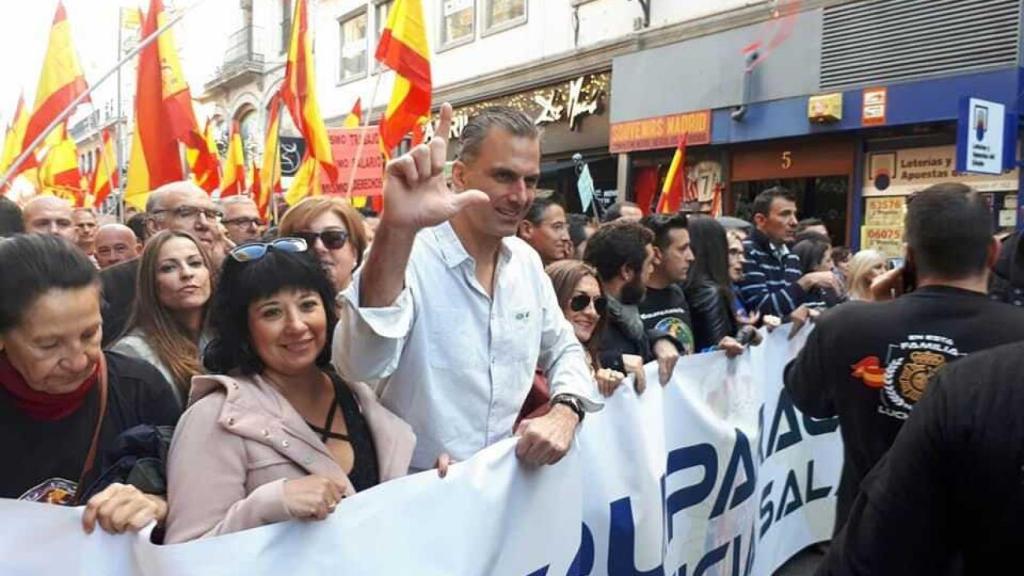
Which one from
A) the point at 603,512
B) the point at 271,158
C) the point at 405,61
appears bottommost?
the point at 603,512

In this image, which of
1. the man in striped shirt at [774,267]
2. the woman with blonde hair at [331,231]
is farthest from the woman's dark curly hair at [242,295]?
the man in striped shirt at [774,267]

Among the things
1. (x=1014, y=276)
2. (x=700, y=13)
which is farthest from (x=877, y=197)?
(x=1014, y=276)

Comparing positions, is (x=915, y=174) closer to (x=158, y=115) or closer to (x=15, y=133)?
(x=158, y=115)

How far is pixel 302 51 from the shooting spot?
834 cm

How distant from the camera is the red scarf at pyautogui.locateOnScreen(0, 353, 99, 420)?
6.19 ft

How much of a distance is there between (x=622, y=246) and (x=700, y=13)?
404 inches

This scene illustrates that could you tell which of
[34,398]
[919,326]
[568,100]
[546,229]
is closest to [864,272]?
[546,229]

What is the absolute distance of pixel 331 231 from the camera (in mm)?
3445

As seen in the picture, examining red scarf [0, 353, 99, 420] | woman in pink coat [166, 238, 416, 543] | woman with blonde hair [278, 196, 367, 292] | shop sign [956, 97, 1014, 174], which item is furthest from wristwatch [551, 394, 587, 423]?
shop sign [956, 97, 1014, 174]

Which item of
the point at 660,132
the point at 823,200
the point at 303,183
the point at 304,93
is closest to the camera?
the point at 304,93

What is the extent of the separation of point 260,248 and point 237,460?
0.54 m

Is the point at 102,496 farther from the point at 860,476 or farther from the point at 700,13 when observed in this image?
the point at 700,13

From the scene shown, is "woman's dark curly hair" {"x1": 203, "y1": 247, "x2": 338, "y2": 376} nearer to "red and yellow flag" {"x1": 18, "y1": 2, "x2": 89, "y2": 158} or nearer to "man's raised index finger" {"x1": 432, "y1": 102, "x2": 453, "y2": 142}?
"man's raised index finger" {"x1": 432, "y1": 102, "x2": 453, "y2": 142}

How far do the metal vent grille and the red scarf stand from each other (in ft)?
34.1
